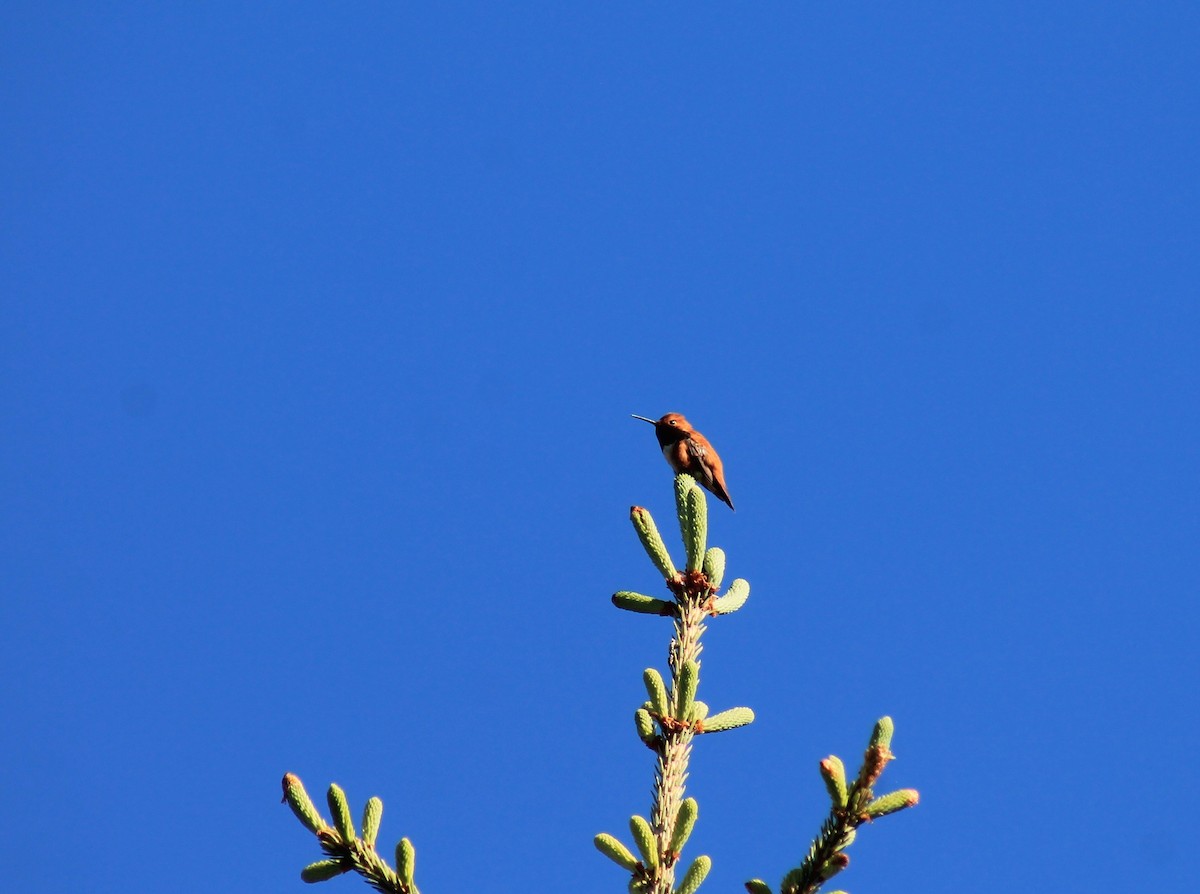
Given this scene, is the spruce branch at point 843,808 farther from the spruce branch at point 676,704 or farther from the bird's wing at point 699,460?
the bird's wing at point 699,460

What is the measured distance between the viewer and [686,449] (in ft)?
23.1

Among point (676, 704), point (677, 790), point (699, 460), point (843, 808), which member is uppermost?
point (699, 460)

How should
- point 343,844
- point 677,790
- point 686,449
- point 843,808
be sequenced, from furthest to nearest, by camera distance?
point 686,449, point 677,790, point 343,844, point 843,808

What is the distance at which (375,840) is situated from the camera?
2.64 m

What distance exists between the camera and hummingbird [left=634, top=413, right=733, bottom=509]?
Result: 7047mm

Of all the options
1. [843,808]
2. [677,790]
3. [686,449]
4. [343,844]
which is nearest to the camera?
[843,808]

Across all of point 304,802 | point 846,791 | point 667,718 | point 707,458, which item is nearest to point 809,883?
point 846,791

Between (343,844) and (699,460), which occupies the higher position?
(699,460)

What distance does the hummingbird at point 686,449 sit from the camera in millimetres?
7047

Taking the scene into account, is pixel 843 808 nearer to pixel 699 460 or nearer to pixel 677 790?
pixel 677 790

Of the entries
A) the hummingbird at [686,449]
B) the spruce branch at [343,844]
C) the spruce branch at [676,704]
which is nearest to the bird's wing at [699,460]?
the hummingbird at [686,449]

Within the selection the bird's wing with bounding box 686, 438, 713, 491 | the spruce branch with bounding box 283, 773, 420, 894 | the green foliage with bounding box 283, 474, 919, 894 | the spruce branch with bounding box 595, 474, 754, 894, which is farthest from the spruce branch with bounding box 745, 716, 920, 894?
the bird's wing with bounding box 686, 438, 713, 491

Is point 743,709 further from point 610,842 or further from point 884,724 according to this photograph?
point 884,724

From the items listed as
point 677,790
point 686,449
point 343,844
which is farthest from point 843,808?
point 686,449
